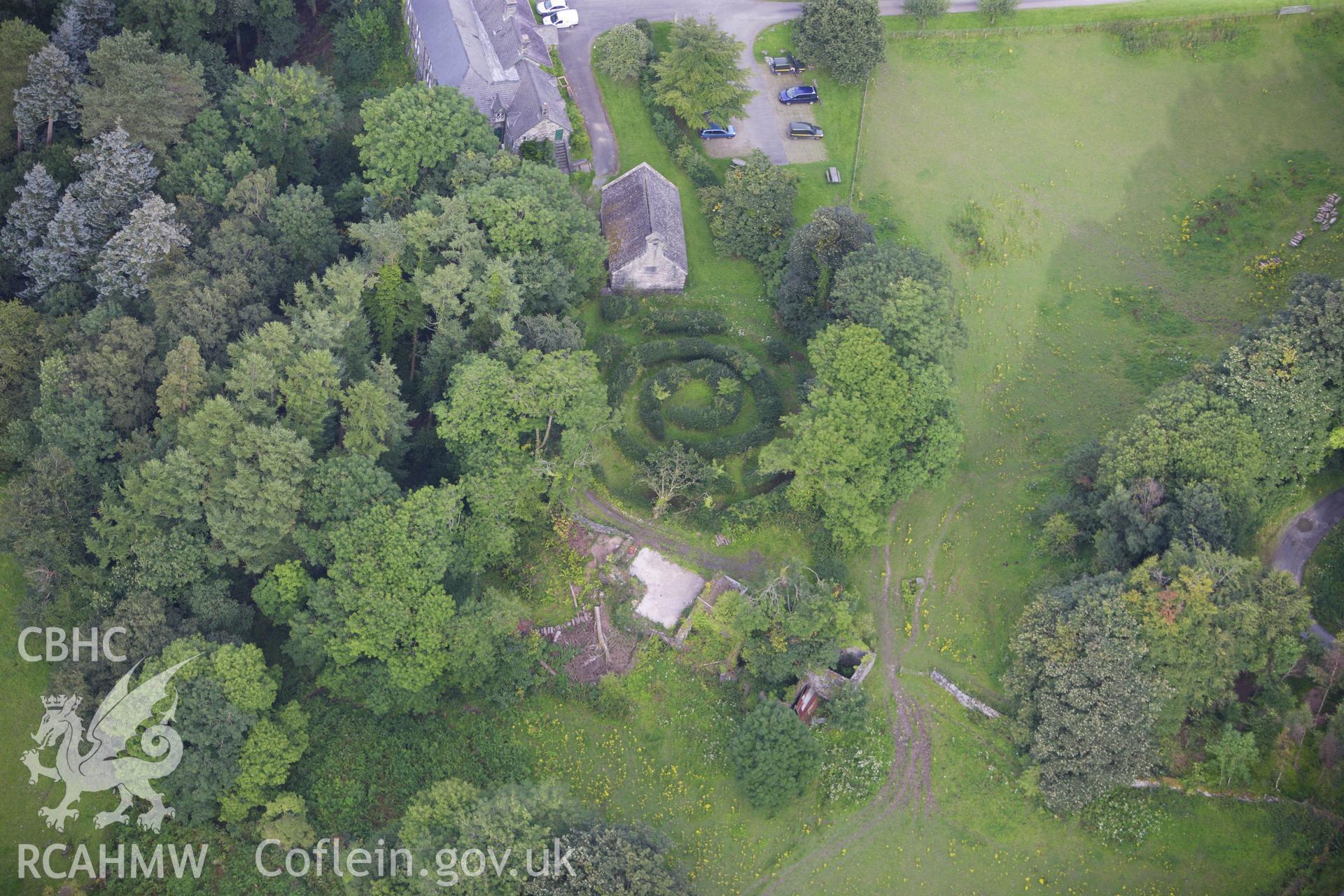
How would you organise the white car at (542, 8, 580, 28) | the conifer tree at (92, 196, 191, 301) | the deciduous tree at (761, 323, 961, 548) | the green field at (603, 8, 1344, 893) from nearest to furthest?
the green field at (603, 8, 1344, 893)
the deciduous tree at (761, 323, 961, 548)
the conifer tree at (92, 196, 191, 301)
the white car at (542, 8, 580, 28)

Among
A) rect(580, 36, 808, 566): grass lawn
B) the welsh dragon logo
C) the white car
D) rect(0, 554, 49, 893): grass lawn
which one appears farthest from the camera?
the white car

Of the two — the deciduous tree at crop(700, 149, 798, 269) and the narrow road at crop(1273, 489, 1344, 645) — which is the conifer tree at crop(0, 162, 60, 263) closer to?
the deciduous tree at crop(700, 149, 798, 269)

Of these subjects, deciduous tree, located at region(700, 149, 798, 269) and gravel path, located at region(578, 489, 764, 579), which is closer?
gravel path, located at region(578, 489, 764, 579)

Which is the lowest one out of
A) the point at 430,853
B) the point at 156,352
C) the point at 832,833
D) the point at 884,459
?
the point at 832,833

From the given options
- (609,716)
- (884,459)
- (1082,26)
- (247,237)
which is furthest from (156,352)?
(1082,26)

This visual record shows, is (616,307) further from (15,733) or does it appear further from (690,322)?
(15,733)

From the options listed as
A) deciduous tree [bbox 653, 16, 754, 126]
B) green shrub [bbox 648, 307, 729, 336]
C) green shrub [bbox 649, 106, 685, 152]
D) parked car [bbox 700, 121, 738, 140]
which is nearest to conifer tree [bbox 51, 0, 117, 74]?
green shrub [bbox 649, 106, 685, 152]

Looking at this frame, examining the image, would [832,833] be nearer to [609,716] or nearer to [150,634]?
[609,716]
